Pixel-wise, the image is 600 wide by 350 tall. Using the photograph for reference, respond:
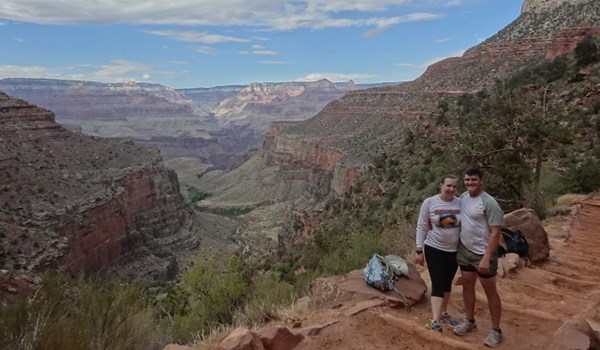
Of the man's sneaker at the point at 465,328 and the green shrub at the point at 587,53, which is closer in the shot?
the man's sneaker at the point at 465,328

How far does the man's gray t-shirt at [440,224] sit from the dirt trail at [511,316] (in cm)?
125

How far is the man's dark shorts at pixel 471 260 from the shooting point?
625 cm

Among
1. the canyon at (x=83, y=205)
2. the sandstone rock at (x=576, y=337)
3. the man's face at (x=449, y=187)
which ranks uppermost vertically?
the man's face at (x=449, y=187)

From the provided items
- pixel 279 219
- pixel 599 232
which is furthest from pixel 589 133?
pixel 279 219

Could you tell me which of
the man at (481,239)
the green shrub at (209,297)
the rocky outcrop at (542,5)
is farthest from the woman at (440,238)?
the rocky outcrop at (542,5)

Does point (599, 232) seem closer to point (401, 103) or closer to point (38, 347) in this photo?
point (38, 347)

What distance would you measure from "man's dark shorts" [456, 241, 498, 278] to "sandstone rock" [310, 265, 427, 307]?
1468 mm

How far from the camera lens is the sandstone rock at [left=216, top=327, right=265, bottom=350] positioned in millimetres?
5582

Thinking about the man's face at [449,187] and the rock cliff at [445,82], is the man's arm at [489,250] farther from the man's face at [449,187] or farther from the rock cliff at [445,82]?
the rock cliff at [445,82]

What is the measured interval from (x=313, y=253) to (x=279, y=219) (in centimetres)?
4685

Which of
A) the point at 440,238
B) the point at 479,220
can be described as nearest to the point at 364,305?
the point at 440,238

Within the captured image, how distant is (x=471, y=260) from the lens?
6.39 meters

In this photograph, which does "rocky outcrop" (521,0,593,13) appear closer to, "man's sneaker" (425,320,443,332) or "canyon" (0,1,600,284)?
"canyon" (0,1,600,284)

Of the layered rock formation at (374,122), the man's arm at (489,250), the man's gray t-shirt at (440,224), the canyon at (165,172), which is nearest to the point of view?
the man's arm at (489,250)
